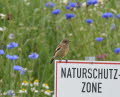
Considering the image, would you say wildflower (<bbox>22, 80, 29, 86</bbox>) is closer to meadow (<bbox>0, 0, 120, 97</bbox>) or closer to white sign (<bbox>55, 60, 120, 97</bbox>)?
meadow (<bbox>0, 0, 120, 97</bbox>)

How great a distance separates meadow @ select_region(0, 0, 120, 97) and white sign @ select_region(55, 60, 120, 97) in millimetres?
1510

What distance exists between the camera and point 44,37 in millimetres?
5492

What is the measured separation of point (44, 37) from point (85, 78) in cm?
278

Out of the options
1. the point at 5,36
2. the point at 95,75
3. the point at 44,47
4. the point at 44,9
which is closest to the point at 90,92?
the point at 95,75

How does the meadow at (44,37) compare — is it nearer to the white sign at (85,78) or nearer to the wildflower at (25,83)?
the wildflower at (25,83)

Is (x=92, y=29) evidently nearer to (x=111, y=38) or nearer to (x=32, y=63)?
(x=111, y=38)

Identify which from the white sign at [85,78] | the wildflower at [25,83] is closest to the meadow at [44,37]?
the wildflower at [25,83]

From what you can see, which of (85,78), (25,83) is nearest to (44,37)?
(25,83)

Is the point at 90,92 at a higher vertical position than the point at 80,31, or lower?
lower

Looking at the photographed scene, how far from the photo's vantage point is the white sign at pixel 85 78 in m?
2.74

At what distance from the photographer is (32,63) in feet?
16.0

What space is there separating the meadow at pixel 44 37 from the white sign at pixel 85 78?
1510 millimetres

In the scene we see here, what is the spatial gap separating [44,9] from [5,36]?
690mm

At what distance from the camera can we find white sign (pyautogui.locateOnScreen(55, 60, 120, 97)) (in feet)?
9.00
